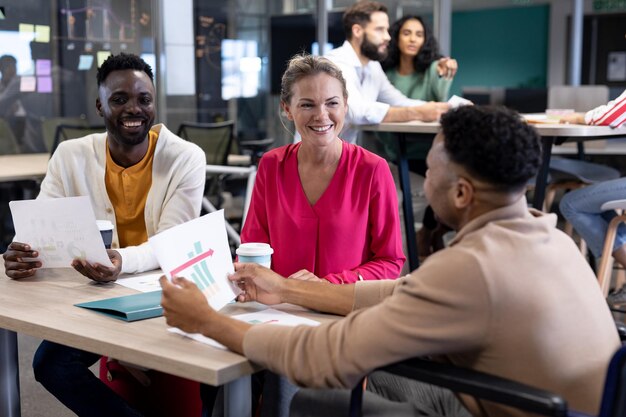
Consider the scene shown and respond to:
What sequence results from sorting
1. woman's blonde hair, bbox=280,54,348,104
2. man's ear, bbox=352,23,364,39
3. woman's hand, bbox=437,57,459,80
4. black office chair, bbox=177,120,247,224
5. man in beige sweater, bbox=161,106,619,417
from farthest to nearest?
black office chair, bbox=177,120,247,224 → woman's hand, bbox=437,57,459,80 → man's ear, bbox=352,23,364,39 → woman's blonde hair, bbox=280,54,348,104 → man in beige sweater, bbox=161,106,619,417

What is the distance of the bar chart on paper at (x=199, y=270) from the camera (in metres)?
1.49

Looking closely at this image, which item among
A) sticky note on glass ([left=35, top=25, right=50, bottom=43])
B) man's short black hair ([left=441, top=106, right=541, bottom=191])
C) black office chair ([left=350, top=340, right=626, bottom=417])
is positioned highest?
sticky note on glass ([left=35, top=25, right=50, bottom=43])

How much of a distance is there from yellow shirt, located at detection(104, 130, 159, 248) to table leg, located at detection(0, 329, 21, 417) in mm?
540

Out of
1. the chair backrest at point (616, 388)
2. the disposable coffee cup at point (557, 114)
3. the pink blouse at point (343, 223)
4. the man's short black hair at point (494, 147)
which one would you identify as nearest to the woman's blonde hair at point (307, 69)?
the pink blouse at point (343, 223)

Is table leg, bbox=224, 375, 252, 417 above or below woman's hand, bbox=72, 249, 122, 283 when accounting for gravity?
below

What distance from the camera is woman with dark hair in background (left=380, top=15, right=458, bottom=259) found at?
4949 mm

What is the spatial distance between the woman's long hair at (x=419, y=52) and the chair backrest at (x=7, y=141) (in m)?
2.47

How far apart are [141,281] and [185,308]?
539 millimetres

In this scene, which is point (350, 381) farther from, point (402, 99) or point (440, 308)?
point (402, 99)

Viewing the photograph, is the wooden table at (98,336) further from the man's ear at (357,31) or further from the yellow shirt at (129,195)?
the man's ear at (357,31)

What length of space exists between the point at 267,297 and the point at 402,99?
3312mm

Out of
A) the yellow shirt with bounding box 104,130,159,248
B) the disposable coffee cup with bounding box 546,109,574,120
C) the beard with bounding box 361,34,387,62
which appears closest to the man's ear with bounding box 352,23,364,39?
the beard with bounding box 361,34,387,62

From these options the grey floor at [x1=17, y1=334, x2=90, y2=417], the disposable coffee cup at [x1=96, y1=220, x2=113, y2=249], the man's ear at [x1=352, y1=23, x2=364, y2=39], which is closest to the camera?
the disposable coffee cup at [x1=96, y1=220, x2=113, y2=249]

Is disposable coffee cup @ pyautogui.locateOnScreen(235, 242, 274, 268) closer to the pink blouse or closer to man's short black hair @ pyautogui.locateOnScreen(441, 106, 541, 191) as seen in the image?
the pink blouse
